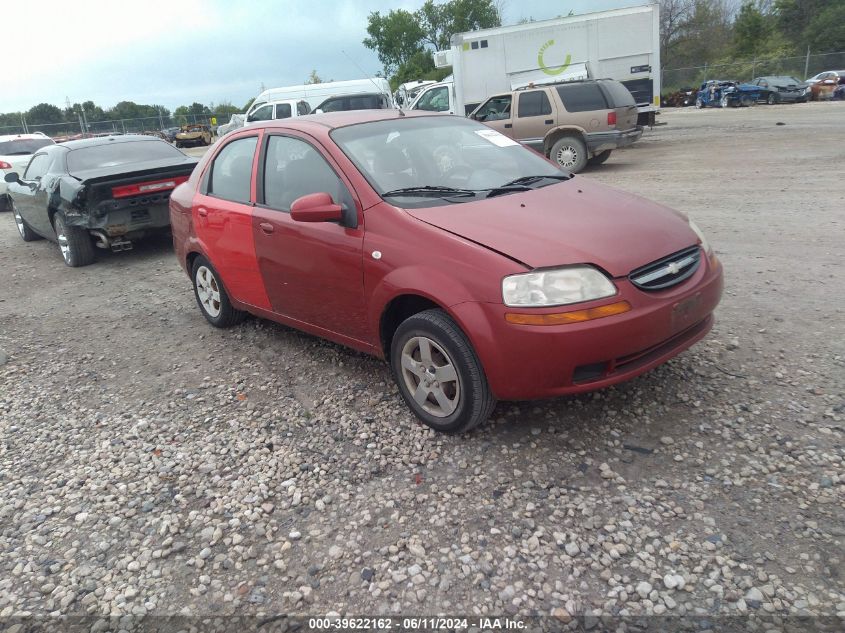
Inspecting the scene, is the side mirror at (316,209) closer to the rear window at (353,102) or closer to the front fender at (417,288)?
the front fender at (417,288)

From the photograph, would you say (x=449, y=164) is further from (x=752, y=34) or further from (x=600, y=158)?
(x=752, y=34)

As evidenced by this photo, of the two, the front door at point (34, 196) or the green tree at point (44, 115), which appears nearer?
the front door at point (34, 196)

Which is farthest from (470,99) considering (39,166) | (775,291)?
(775,291)

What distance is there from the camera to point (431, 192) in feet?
12.1

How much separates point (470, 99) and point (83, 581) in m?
17.0

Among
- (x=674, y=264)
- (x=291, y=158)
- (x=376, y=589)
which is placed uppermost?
(x=291, y=158)

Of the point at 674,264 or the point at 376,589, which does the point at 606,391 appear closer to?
the point at 674,264

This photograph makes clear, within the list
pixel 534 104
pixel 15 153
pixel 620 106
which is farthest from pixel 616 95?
pixel 15 153

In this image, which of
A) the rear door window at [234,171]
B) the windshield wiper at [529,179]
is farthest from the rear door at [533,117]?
the windshield wiper at [529,179]

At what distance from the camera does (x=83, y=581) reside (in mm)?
2658

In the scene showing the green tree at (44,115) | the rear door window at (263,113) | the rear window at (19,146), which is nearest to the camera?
the rear window at (19,146)

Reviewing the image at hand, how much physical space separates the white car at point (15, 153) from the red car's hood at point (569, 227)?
1410 cm

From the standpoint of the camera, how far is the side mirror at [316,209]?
140 inches

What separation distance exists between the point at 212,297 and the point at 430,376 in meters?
2.73
